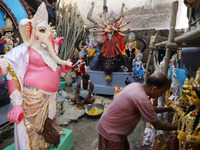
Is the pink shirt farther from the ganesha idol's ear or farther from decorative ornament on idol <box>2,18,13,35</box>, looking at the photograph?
decorative ornament on idol <box>2,18,13,35</box>

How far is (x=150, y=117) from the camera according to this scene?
127cm

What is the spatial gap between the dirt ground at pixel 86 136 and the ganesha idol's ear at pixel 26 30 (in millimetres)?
1898

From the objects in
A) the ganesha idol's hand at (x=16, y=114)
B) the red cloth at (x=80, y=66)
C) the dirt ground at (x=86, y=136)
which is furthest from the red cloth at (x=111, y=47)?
the ganesha idol's hand at (x=16, y=114)

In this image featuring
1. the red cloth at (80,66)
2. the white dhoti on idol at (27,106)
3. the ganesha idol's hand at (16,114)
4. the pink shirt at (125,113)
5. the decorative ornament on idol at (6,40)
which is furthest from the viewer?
the red cloth at (80,66)

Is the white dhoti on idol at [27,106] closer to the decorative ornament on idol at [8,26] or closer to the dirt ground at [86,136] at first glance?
the dirt ground at [86,136]

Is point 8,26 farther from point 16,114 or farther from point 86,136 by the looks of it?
point 86,136

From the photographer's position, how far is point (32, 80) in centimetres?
165

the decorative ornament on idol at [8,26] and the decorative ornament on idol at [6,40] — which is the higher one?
the decorative ornament on idol at [8,26]

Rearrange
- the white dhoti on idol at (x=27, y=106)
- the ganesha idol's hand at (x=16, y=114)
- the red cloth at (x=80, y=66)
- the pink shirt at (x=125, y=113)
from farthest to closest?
the red cloth at (x=80, y=66) → the white dhoti on idol at (x=27, y=106) → the ganesha idol's hand at (x=16, y=114) → the pink shirt at (x=125, y=113)

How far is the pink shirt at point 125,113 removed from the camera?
50.3 inches

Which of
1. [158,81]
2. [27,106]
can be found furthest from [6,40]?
[158,81]

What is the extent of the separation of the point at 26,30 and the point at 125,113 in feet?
4.72

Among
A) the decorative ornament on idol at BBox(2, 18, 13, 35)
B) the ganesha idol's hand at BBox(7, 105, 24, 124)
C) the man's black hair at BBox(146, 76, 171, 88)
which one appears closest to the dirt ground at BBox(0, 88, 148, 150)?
the ganesha idol's hand at BBox(7, 105, 24, 124)

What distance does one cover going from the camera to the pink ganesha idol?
5.09 feet
